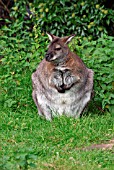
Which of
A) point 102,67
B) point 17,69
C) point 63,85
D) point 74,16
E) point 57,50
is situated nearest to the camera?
point 57,50

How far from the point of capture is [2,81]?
31.9ft

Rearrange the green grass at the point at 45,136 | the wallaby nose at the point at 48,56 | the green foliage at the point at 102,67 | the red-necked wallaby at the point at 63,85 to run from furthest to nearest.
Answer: the green foliage at the point at 102,67
the red-necked wallaby at the point at 63,85
the wallaby nose at the point at 48,56
the green grass at the point at 45,136

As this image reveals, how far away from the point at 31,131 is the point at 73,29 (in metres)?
4.60

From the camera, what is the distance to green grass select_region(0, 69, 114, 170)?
637 cm

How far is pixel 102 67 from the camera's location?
30.5 ft

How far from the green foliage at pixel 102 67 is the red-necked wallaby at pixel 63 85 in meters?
0.24

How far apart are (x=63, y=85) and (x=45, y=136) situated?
129 cm

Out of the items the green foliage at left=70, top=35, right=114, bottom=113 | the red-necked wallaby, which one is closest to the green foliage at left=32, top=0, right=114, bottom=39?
the green foliage at left=70, top=35, right=114, bottom=113

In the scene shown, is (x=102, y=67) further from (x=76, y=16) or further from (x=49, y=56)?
(x=76, y=16)

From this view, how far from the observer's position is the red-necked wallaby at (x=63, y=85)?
873 centimetres

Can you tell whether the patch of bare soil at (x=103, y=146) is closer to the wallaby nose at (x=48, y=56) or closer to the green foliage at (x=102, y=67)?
the green foliage at (x=102, y=67)

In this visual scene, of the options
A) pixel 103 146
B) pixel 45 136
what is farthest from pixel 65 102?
pixel 103 146

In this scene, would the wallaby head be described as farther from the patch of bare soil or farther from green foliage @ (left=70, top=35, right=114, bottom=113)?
the patch of bare soil

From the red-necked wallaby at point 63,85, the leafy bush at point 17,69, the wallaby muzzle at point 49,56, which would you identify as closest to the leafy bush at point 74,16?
the leafy bush at point 17,69
